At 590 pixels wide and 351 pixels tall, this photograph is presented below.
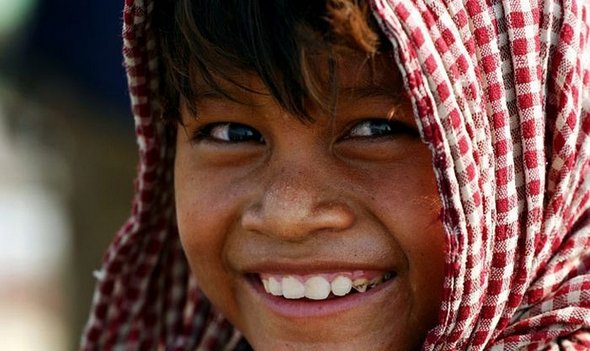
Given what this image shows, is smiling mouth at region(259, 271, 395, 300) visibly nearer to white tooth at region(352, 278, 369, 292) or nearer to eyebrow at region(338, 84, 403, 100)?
white tooth at region(352, 278, 369, 292)

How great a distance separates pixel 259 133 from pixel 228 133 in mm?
68

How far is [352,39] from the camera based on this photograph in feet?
4.91

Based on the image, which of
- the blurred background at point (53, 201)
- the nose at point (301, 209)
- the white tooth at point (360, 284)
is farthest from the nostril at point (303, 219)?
the blurred background at point (53, 201)

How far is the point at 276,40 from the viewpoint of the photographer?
1.53m

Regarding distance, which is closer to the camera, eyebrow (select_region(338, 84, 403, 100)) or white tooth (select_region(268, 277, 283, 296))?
eyebrow (select_region(338, 84, 403, 100))

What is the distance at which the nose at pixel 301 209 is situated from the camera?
1.61 m

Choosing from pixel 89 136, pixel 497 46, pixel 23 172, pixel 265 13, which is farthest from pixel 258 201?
pixel 23 172

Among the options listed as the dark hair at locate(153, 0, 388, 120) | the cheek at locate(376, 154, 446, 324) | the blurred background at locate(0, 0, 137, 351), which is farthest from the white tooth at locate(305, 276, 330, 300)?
the blurred background at locate(0, 0, 137, 351)

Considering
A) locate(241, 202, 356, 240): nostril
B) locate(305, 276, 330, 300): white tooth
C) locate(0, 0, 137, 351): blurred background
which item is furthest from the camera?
locate(0, 0, 137, 351): blurred background

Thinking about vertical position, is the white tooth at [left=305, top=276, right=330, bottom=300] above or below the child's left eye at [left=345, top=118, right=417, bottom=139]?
below

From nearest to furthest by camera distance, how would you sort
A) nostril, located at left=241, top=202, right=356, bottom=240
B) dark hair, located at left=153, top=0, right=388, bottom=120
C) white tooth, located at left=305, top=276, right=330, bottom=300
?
1. dark hair, located at left=153, top=0, right=388, bottom=120
2. nostril, located at left=241, top=202, right=356, bottom=240
3. white tooth, located at left=305, top=276, right=330, bottom=300

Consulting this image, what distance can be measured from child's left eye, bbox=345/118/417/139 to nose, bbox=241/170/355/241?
79 mm

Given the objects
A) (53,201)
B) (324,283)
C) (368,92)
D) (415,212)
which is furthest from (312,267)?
(53,201)

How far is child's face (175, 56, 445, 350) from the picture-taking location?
162 cm
